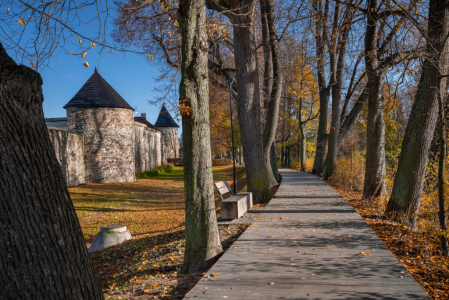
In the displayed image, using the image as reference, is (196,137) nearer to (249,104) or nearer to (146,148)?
(249,104)

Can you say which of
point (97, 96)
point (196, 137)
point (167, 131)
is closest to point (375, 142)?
point (196, 137)

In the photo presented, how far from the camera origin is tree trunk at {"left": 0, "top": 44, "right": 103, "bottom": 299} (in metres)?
2.08

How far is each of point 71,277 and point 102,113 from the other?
21.1 m

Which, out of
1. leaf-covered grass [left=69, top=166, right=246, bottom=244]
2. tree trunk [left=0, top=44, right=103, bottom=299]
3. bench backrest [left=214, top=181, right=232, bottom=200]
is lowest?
leaf-covered grass [left=69, top=166, right=246, bottom=244]

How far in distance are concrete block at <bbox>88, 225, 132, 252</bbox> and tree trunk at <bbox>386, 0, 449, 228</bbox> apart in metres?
6.44

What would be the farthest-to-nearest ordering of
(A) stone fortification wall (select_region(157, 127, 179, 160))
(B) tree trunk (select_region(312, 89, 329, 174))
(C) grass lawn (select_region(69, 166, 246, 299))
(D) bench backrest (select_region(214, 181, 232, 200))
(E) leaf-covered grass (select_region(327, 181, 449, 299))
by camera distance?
(A) stone fortification wall (select_region(157, 127, 179, 160)), (B) tree trunk (select_region(312, 89, 329, 174)), (D) bench backrest (select_region(214, 181, 232, 200)), (C) grass lawn (select_region(69, 166, 246, 299)), (E) leaf-covered grass (select_region(327, 181, 449, 299))

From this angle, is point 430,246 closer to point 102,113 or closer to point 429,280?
point 429,280

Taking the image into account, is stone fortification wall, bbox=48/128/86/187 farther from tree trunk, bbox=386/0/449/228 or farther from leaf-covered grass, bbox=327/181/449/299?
tree trunk, bbox=386/0/449/228

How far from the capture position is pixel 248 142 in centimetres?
956

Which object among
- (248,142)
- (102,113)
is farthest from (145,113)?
(248,142)

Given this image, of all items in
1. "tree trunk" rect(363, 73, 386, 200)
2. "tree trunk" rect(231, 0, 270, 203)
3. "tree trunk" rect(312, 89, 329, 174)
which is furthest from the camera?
"tree trunk" rect(312, 89, 329, 174)

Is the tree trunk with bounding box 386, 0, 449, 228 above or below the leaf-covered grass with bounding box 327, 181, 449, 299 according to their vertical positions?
above

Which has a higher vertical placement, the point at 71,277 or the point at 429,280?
the point at 71,277

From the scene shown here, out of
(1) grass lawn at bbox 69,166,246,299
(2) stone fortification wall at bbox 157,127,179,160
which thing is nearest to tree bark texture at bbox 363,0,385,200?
(1) grass lawn at bbox 69,166,246,299
